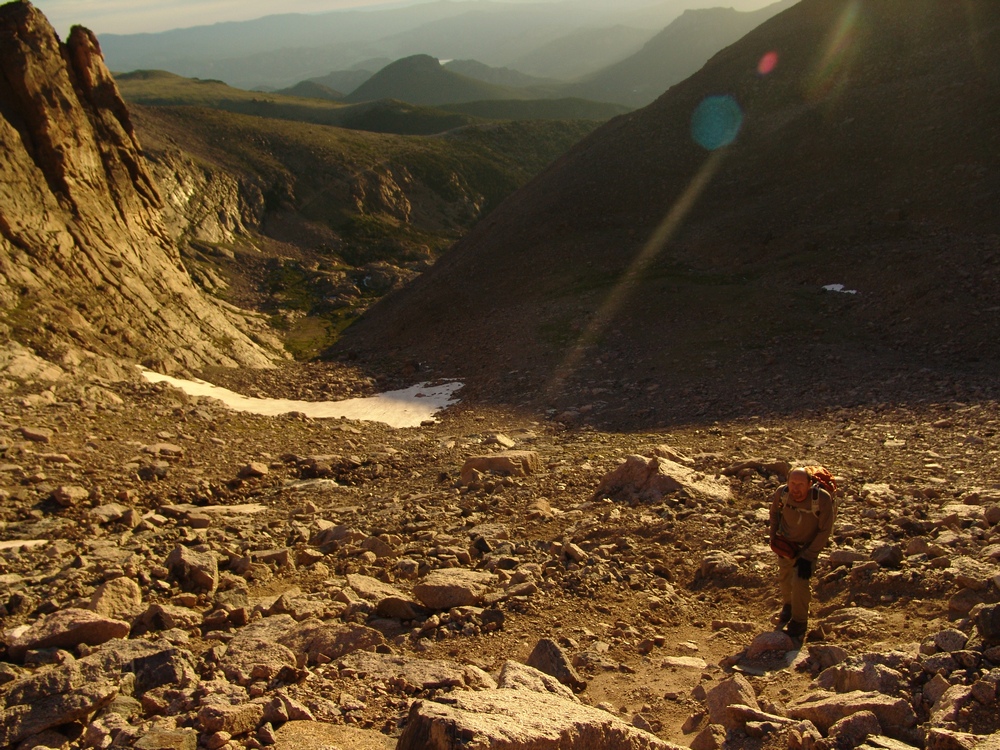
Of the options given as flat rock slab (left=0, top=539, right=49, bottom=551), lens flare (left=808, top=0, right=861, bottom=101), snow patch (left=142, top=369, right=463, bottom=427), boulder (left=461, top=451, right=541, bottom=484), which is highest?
lens flare (left=808, top=0, right=861, bottom=101)

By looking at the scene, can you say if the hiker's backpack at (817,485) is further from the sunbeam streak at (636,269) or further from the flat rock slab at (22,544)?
the sunbeam streak at (636,269)

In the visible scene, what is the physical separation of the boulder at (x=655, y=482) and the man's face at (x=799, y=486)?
3798 mm

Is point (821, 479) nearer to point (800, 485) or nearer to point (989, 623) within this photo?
point (800, 485)

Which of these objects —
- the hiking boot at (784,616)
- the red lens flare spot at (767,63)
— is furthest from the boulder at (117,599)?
the red lens flare spot at (767,63)

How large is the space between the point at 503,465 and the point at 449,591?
5741mm

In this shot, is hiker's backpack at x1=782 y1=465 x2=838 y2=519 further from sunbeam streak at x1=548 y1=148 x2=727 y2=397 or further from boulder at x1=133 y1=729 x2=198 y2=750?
sunbeam streak at x1=548 y1=148 x2=727 y2=397

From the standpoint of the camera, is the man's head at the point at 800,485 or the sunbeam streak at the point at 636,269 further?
the sunbeam streak at the point at 636,269

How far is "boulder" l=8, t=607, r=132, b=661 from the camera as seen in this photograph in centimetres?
746

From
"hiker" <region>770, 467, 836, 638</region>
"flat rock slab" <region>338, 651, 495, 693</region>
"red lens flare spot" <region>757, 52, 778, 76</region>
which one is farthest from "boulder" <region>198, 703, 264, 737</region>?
"red lens flare spot" <region>757, 52, 778, 76</region>

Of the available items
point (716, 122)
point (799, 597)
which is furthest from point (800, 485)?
point (716, 122)

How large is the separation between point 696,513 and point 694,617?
9.22 feet

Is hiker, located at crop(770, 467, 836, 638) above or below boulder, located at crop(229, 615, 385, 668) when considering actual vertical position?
above

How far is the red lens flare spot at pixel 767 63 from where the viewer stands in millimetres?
44344

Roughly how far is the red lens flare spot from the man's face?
1668 inches
